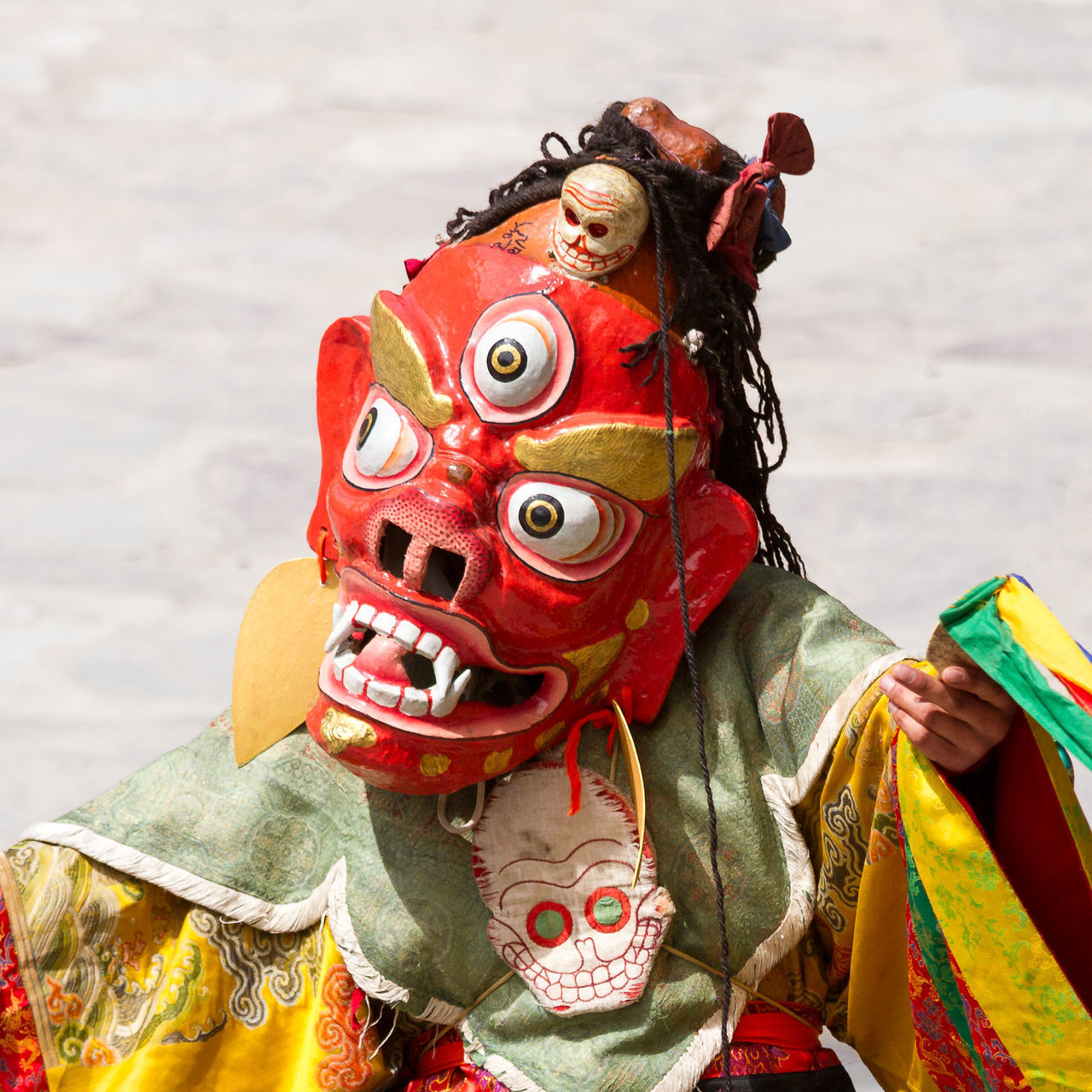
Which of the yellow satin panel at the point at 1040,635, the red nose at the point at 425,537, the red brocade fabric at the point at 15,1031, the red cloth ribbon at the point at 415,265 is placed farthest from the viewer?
the red cloth ribbon at the point at 415,265

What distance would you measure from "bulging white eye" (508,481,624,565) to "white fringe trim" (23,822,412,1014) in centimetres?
38

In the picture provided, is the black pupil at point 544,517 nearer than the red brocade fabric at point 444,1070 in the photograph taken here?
Yes

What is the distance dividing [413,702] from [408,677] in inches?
2.6

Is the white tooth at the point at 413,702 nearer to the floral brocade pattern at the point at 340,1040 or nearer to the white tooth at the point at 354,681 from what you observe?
the white tooth at the point at 354,681

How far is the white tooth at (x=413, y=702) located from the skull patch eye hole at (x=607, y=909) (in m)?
0.24

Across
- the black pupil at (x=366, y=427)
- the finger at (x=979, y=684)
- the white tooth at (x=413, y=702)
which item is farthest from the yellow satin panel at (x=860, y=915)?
the black pupil at (x=366, y=427)

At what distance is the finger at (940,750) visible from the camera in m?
1.08

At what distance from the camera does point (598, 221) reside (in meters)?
1.23

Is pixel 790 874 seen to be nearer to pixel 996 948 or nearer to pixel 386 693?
pixel 996 948

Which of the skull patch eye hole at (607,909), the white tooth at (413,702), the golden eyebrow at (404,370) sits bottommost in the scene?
the skull patch eye hole at (607,909)

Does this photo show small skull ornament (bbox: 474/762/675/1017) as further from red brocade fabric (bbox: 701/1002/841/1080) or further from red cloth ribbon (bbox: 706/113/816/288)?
red cloth ribbon (bbox: 706/113/816/288)

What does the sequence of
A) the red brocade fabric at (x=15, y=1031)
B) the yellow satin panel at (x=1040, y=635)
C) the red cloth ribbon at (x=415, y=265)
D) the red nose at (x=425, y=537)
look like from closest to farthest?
the yellow satin panel at (x=1040, y=635) → the red nose at (x=425, y=537) → the red brocade fabric at (x=15, y=1031) → the red cloth ribbon at (x=415, y=265)

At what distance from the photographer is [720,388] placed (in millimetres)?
1350

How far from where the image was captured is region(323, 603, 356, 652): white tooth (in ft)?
4.07
